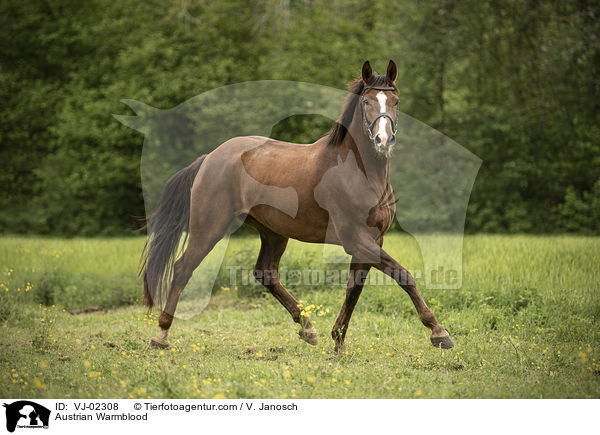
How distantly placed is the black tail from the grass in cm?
63

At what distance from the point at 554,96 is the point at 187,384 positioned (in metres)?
13.6

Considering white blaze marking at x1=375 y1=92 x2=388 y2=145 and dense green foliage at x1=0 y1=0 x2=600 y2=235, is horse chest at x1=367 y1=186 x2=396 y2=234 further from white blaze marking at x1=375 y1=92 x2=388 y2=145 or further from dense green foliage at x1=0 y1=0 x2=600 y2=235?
dense green foliage at x1=0 y1=0 x2=600 y2=235

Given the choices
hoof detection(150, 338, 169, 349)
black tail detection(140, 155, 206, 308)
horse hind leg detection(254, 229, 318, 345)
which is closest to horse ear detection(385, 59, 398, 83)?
horse hind leg detection(254, 229, 318, 345)

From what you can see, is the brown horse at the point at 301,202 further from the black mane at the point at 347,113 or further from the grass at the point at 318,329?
the grass at the point at 318,329

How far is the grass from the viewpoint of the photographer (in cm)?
444

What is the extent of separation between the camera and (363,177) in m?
5.09

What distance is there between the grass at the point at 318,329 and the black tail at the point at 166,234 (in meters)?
0.63

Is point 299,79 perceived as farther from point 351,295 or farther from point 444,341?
point 444,341

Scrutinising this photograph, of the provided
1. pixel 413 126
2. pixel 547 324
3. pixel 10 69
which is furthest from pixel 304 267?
pixel 10 69

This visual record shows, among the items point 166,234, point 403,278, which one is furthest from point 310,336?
point 166,234

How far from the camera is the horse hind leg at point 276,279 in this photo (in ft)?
19.0

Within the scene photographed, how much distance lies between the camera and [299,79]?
17.2 metres
